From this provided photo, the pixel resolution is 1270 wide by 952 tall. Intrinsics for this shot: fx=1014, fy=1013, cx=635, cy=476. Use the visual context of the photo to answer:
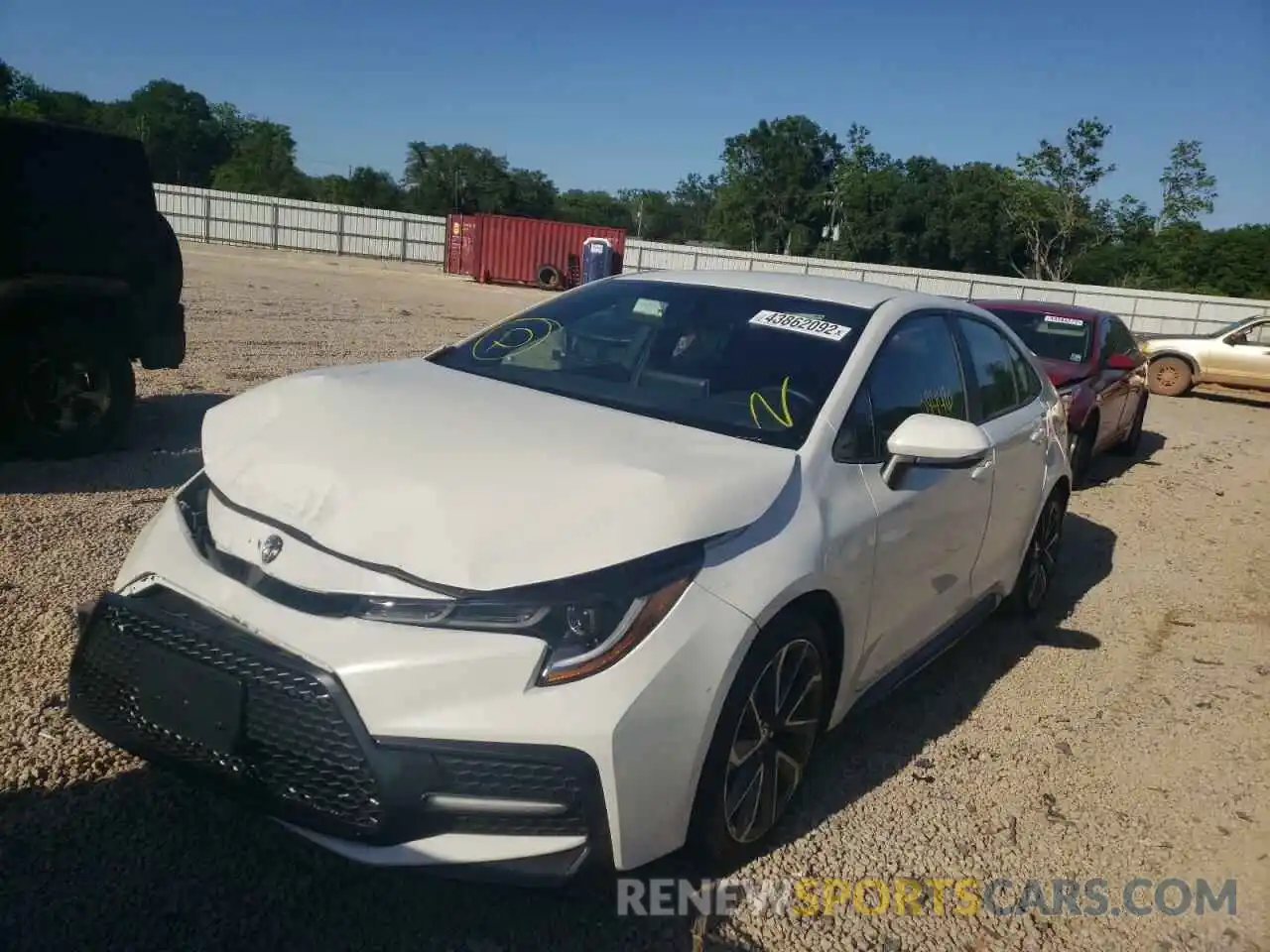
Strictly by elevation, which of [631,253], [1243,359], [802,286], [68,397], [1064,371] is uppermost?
[802,286]

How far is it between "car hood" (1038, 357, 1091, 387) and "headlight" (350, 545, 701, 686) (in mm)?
6846

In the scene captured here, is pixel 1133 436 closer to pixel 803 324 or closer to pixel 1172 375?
pixel 1172 375

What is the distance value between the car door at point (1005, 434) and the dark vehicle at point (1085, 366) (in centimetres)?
360

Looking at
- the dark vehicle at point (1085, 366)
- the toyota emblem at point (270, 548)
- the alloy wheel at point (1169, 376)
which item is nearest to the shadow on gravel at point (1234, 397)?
the alloy wheel at point (1169, 376)

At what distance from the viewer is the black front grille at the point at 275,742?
2.20 metres

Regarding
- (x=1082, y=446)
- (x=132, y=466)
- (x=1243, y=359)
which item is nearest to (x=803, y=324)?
(x=132, y=466)

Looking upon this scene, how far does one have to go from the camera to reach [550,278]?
3272 cm

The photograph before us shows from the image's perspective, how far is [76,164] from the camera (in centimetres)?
621

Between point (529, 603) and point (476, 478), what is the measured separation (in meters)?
0.41

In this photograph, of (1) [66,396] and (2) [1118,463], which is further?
(2) [1118,463]

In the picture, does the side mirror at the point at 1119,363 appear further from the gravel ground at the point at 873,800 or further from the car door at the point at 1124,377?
the gravel ground at the point at 873,800

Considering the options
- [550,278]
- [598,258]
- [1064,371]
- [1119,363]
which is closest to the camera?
[1064,371]

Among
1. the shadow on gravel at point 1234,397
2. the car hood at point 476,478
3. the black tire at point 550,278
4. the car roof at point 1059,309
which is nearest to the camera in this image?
the car hood at point 476,478

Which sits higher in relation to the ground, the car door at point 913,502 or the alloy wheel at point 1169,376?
the car door at point 913,502
